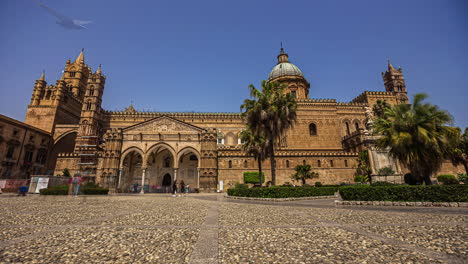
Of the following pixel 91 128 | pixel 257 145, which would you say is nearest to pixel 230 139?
pixel 257 145

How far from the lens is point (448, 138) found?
45.2 ft

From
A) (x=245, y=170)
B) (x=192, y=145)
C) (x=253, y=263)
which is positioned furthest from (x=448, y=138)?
(x=192, y=145)

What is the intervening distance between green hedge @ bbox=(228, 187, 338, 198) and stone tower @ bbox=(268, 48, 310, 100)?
29596 millimetres

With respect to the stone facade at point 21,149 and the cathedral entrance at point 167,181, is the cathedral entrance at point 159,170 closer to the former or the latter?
the cathedral entrance at point 167,181

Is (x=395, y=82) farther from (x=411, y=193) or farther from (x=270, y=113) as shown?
(x=411, y=193)

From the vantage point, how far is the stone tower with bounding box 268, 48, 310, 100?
150 feet

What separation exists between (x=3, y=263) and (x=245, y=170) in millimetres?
29890

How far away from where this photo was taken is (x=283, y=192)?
53.6ft

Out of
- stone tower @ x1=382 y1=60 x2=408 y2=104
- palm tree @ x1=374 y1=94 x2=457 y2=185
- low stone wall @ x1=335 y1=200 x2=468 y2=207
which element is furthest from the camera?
stone tower @ x1=382 y1=60 x2=408 y2=104

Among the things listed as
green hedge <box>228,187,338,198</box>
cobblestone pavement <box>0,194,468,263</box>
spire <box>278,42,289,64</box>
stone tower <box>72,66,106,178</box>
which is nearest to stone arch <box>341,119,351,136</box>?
spire <box>278,42,289,64</box>

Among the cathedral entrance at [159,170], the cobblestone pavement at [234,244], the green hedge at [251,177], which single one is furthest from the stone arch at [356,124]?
the cobblestone pavement at [234,244]

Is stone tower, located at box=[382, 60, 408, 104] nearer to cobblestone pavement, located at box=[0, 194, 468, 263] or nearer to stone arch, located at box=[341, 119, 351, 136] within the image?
stone arch, located at box=[341, 119, 351, 136]

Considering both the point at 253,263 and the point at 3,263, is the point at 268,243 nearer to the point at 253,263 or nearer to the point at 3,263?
the point at 253,263

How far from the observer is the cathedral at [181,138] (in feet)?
102
